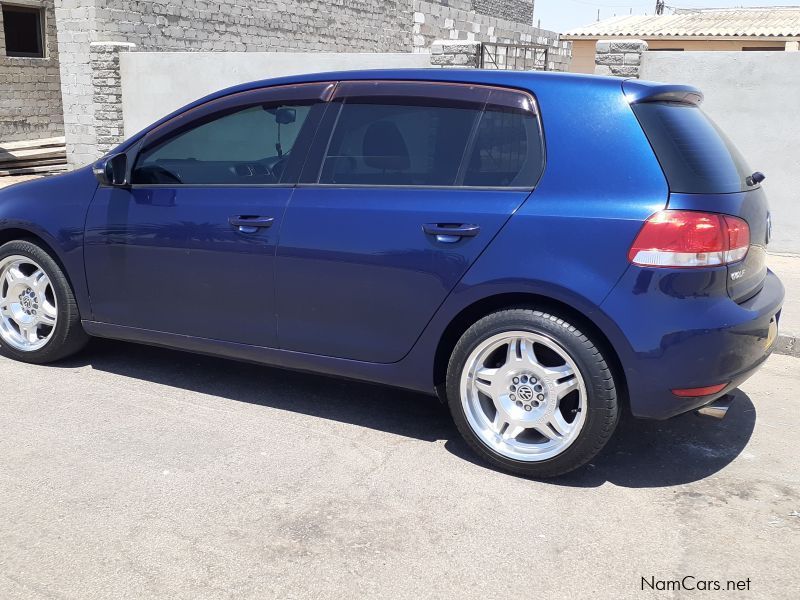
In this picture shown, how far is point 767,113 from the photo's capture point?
30.8ft

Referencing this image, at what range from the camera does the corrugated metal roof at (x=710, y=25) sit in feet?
94.6

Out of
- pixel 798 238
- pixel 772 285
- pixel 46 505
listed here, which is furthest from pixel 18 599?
pixel 798 238

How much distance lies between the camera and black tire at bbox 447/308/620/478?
3584 mm

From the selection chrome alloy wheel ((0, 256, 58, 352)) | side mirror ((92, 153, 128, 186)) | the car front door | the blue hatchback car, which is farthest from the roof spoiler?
chrome alloy wheel ((0, 256, 58, 352))

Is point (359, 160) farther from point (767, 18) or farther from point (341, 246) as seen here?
point (767, 18)

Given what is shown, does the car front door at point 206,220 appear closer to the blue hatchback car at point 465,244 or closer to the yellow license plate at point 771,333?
the blue hatchback car at point 465,244

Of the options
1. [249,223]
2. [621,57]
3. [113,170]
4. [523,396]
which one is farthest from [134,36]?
[523,396]

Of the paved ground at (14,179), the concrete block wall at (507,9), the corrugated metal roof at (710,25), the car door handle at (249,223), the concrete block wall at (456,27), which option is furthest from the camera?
the concrete block wall at (507,9)

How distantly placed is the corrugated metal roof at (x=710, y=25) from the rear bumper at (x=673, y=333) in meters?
27.6

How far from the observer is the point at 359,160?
4203mm

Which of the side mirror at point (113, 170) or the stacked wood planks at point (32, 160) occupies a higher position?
the side mirror at point (113, 170)

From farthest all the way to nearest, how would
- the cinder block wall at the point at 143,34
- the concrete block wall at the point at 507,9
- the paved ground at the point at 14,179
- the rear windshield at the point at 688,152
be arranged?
the concrete block wall at the point at 507,9
the paved ground at the point at 14,179
the cinder block wall at the point at 143,34
the rear windshield at the point at 688,152

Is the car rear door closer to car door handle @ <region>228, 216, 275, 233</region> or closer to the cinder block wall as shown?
car door handle @ <region>228, 216, 275, 233</region>

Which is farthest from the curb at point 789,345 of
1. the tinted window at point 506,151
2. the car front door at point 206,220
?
the car front door at point 206,220
